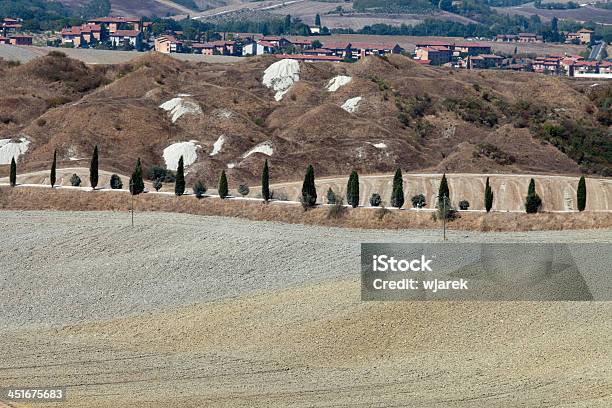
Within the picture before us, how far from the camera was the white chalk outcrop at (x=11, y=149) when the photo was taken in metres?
102

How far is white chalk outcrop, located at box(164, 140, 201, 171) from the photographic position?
9888cm

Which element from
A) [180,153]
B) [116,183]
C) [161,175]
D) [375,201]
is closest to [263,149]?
[180,153]

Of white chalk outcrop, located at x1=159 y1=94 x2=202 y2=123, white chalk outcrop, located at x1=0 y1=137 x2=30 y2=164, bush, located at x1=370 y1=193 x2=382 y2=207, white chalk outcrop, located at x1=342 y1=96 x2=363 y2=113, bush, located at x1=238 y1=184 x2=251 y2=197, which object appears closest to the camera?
bush, located at x1=370 y1=193 x2=382 y2=207

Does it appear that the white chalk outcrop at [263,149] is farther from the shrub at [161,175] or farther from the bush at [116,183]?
the bush at [116,183]

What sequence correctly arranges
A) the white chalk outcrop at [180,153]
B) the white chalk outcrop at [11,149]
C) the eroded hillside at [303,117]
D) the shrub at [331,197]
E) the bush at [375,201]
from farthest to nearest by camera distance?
the white chalk outcrop at [11,149], the eroded hillside at [303,117], the white chalk outcrop at [180,153], the shrub at [331,197], the bush at [375,201]

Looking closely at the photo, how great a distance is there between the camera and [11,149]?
339ft

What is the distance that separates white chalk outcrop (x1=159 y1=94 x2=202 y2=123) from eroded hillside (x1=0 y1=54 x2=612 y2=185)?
109 millimetres

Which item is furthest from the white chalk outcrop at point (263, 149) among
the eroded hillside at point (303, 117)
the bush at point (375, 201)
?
the bush at point (375, 201)

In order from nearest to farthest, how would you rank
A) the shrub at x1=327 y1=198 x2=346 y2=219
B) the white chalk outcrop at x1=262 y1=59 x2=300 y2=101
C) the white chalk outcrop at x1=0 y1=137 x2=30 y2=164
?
the shrub at x1=327 y1=198 x2=346 y2=219, the white chalk outcrop at x1=0 y1=137 x2=30 y2=164, the white chalk outcrop at x1=262 y1=59 x2=300 y2=101

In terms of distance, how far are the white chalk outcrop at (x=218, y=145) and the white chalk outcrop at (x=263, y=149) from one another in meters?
2.44

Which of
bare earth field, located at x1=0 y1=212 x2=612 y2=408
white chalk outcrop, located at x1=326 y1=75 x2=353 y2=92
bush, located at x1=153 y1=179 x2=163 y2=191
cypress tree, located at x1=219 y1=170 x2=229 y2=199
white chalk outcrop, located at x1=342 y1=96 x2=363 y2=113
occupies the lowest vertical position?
bare earth field, located at x1=0 y1=212 x2=612 y2=408

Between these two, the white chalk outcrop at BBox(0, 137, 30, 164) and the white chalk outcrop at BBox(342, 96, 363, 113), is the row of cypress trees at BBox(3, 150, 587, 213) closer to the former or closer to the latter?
the white chalk outcrop at BBox(0, 137, 30, 164)

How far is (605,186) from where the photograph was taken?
82.8 m

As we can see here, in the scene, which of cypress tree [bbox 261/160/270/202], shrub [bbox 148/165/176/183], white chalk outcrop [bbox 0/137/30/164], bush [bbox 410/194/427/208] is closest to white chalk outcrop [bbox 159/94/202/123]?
white chalk outcrop [bbox 0/137/30/164]
